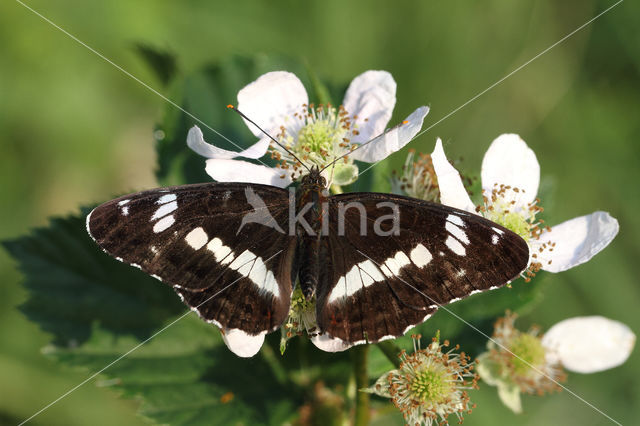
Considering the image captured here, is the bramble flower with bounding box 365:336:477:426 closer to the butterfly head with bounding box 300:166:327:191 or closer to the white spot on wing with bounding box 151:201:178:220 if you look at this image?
the butterfly head with bounding box 300:166:327:191

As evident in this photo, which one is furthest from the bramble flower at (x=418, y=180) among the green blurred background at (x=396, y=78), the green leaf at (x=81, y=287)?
the green blurred background at (x=396, y=78)

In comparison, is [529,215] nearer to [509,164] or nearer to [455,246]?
[509,164]

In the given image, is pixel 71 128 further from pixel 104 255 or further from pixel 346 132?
pixel 346 132

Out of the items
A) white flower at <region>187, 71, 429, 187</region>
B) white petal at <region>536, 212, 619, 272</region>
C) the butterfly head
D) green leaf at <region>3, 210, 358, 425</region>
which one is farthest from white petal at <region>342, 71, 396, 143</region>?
green leaf at <region>3, 210, 358, 425</region>

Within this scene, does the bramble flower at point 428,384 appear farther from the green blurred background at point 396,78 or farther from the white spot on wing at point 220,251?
the green blurred background at point 396,78

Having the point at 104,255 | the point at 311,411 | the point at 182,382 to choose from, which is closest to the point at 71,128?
the point at 104,255
